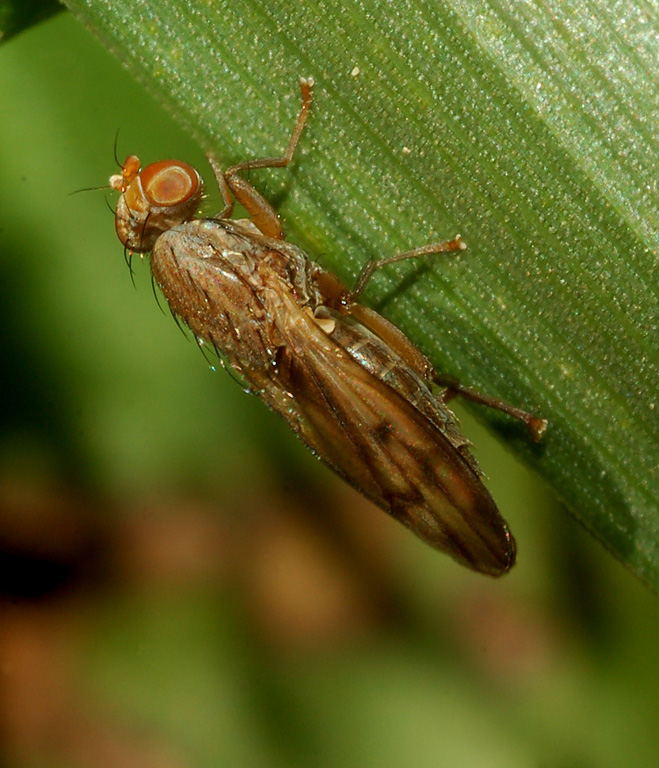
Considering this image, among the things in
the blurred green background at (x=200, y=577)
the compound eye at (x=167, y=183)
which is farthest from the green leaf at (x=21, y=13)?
the blurred green background at (x=200, y=577)

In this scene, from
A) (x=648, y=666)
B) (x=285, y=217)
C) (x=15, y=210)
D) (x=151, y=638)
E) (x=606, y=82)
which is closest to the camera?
(x=606, y=82)

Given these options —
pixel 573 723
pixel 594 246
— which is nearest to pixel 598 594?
pixel 573 723

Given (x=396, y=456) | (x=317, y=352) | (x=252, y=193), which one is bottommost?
(x=396, y=456)

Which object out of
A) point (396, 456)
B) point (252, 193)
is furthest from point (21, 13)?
point (396, 456)

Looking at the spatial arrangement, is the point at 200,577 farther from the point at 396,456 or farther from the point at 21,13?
the point at 21,13

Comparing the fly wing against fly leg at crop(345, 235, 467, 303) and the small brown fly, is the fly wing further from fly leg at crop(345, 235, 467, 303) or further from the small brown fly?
fly leg at crop(345, 235, 467, 303)

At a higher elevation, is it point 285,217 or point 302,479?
point 285,217

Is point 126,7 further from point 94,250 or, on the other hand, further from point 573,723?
point 573,723
